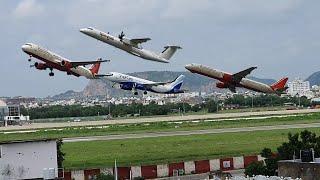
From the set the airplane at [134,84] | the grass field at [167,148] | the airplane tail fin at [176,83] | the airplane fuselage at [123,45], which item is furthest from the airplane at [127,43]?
the airplane tail fin at [176,83]

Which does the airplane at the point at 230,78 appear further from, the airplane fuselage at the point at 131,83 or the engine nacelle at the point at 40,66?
the airplane fuselage at the point at 131,83

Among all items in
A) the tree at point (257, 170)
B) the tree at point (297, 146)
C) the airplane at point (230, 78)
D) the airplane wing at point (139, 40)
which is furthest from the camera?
the airplane at point (230, 78)

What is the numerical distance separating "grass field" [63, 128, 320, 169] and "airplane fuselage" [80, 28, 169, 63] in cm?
1140

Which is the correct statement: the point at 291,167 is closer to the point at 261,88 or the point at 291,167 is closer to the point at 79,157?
the point at 261,88

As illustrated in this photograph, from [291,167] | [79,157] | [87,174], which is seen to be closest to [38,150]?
[87,174]

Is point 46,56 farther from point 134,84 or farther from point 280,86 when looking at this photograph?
point 134,84

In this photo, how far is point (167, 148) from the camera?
87.6m

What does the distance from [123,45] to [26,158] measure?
23.4m

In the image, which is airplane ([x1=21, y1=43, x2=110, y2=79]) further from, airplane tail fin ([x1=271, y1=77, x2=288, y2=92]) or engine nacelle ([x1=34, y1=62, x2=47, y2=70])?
airplane tail fin ([x1=271, y1=77, x2=288, y2=92])

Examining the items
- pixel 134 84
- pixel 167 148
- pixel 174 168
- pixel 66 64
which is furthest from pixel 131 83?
pixel 174 168

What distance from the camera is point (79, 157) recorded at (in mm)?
82312

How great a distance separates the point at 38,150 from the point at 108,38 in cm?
2376

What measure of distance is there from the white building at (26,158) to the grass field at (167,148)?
23.0m

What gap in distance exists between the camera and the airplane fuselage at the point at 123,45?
65.9m
